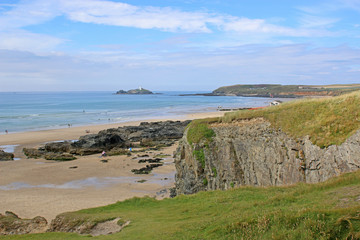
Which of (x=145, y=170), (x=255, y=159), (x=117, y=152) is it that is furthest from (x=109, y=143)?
(x=255, y=159)

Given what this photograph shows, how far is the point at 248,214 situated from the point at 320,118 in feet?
32.0

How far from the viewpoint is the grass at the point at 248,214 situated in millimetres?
7551

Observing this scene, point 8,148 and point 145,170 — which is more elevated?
point 8,148

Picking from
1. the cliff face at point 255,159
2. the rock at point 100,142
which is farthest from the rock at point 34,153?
the cliff face at point 255,159

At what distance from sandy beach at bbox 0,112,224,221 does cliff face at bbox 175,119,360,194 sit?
5.20 m

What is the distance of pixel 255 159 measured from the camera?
19.0m

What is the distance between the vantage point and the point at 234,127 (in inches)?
827

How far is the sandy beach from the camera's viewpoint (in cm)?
2327

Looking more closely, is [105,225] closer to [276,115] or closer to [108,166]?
[276,115]

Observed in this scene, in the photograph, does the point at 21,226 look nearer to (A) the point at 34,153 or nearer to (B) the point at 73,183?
(B) the point at 73,183

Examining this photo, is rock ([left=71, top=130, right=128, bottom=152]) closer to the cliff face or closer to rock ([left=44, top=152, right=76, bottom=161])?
rock ([left=44, top=152, right=76, bottom=161])

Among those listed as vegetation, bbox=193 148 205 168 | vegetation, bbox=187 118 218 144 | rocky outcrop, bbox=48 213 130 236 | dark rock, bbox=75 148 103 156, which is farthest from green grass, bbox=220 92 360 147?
dark rock, bbox=75 148 103 156

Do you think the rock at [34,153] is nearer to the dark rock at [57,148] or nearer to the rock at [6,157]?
the dark rock at [57,148]

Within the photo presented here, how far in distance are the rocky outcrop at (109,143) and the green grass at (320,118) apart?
2871 cm
